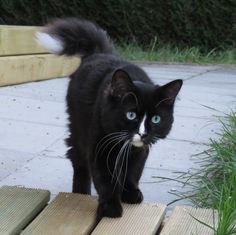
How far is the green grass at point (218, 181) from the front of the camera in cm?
233

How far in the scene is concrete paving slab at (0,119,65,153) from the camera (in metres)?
3.99

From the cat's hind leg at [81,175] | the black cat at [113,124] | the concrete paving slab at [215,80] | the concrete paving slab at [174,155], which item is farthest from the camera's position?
the concrete paving slab at [215,80]

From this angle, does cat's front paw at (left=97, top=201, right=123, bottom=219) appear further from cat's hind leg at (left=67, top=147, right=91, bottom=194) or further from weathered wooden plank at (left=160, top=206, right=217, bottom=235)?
cat's hind leg at (left=67, top=147, right=91, bottom=194)

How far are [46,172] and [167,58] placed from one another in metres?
5.57

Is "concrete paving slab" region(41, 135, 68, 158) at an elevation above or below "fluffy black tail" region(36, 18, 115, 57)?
below

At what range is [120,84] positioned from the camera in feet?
8.38

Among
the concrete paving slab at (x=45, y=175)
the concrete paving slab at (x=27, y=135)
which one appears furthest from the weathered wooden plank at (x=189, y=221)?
the concrete paving slab at (x=27, y=135)

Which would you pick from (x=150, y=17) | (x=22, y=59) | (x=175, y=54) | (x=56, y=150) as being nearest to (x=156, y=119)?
(x=56, y=150)

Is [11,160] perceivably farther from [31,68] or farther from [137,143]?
[31,68]

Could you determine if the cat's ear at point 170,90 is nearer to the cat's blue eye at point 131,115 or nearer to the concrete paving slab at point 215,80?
the cat's blue eye at point 131,115

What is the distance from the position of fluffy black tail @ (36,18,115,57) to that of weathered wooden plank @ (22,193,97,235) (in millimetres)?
919

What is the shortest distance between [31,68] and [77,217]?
13.2 ft

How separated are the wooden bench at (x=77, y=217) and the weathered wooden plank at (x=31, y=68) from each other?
3017 mm

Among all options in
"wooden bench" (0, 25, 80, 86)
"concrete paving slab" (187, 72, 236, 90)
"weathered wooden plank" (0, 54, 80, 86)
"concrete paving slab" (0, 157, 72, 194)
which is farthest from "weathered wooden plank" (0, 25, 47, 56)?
"concrete paving slab" (0, 157, 72, 194)
